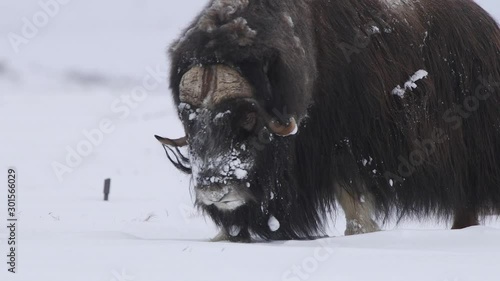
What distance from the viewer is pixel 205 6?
5.28 m

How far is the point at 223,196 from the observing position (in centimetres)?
459

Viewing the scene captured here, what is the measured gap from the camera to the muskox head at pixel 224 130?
461 centimetres

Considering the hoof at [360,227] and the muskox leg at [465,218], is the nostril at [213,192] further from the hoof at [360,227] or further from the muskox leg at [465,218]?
the muskox leg at [465,218]

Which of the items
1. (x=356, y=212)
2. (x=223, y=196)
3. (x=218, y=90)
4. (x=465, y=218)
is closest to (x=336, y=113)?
(x=356, y=212)

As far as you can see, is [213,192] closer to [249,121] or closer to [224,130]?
[224,130]

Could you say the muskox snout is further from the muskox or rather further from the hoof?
the hoof

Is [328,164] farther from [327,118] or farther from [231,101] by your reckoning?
[231,101]

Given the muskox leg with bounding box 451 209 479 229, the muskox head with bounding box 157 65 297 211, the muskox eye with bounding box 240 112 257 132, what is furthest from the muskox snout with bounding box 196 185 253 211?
the muskox leg with bounding box 451 209 479 229

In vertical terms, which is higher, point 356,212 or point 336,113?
point 336,113

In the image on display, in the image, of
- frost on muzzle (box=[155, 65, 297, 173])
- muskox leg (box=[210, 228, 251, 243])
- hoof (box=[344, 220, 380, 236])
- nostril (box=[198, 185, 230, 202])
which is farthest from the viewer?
hoof (box=[344, 220, 380, 236])

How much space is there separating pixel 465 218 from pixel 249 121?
209cm

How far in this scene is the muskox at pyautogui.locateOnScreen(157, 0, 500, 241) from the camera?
4793 mm

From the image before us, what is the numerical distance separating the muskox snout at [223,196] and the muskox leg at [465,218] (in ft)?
6.20

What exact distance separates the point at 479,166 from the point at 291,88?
1.72m
